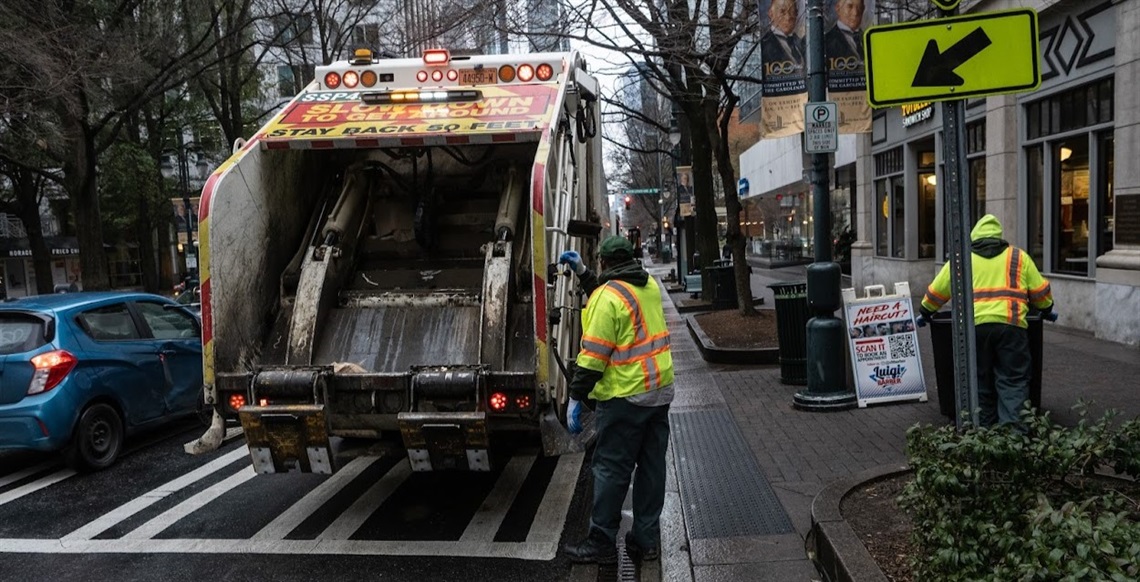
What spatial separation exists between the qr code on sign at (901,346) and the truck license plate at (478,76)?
4110 mm

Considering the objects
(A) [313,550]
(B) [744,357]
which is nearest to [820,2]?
(B) [744,357]

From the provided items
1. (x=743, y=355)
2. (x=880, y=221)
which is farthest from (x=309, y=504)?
(x=880, y=221)

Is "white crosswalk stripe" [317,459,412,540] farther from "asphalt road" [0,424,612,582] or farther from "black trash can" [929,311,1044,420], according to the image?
"black trash can" [929,311,1044,420]

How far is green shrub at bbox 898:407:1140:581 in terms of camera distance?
8.77ft

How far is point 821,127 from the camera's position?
7055 millimetres

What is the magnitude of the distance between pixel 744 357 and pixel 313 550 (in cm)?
636

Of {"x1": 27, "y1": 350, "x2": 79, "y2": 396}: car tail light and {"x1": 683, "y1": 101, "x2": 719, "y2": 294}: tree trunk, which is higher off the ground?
{"x1": 683, "y1": 101, "x2": 719, "y2": 294}: tree trunk

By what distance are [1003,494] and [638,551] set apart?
74.0 inches

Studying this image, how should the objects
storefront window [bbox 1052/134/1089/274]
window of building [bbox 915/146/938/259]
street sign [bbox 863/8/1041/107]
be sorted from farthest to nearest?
window of building [bbox 915/146/938/259] → storefront window [bbox 1052/134/1089/274] → street sign [bbox 863/8/1041/107]

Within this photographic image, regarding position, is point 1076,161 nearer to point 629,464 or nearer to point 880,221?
point 880,221

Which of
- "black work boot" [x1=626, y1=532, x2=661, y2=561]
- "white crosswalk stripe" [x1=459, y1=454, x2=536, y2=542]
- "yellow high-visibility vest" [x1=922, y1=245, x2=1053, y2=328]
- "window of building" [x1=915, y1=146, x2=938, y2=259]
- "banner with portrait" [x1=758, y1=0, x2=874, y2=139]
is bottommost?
"white crosswalk stripe" [x1=459, y1=454, x2=536, y2=542]

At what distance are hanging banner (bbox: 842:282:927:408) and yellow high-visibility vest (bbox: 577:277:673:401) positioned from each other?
3497 millimetres

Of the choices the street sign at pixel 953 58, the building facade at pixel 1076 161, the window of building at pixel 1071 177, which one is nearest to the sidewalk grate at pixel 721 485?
the street sign at pixel 953 58

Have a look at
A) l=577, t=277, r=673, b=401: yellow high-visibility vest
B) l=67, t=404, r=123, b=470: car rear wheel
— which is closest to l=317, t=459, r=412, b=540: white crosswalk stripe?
l=577, t=277, r=673, b=401: yellow high-visibility vest
